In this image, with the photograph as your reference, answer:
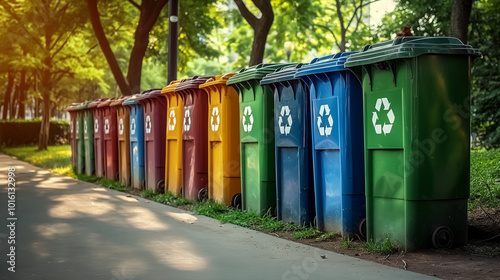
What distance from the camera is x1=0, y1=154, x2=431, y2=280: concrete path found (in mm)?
5641

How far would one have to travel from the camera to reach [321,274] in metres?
5.60

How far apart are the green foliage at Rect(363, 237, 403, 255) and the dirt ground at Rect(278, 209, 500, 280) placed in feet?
0.17

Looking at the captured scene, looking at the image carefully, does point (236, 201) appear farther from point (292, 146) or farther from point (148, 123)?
point (148, 123)

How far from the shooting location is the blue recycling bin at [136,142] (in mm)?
13403

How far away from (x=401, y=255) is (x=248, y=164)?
3329 mm

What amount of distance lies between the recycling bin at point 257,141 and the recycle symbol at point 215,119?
2.49 feet

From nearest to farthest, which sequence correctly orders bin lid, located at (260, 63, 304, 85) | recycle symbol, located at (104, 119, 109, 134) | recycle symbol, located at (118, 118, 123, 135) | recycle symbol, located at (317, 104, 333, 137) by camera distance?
recycle symbol, located at (317, 104, 333, 137) < bin lid, located at (260, 63, 304, 85) < recycle symbol, located at (118, 118, 123, 135) < recycle symbol, located at (104, 119, 109, 134)

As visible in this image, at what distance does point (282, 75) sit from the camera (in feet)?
27.0

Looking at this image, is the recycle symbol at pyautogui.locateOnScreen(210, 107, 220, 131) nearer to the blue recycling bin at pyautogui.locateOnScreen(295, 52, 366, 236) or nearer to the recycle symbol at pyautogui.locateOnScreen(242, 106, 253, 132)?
the recycle symbol at pyautogui.locateOnScreen(242, 106, 253, 132)

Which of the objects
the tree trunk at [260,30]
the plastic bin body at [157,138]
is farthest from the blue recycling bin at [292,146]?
the tree trunk at [260,30]

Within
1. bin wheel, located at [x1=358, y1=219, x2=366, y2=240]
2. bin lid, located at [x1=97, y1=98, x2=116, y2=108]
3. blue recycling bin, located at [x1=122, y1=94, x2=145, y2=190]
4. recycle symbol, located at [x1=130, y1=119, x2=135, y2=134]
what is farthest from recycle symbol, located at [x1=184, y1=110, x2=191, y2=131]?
bin lid, located at [x1=97, y1=98, x2=116, y2=108]

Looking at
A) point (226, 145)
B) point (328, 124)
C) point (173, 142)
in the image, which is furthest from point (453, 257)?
point (173, 142)

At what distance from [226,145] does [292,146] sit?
1.91 metres

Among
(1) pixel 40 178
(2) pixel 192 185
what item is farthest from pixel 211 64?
(2) pixel 192 185
